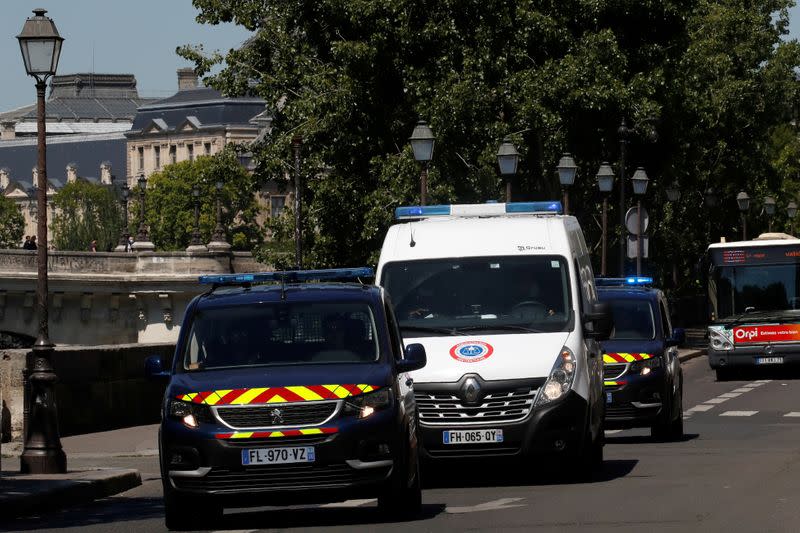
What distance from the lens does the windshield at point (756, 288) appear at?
133 ft

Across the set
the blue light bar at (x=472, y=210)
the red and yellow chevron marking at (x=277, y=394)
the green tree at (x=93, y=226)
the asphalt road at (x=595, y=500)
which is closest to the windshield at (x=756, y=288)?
the asphalt road at (x=595, y=500)

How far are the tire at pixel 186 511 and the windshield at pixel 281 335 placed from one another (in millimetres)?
975

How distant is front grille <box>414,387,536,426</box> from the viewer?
15945 millimetres

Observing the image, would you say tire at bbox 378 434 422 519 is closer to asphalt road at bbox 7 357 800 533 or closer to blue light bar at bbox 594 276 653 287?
asphalt road at bbox 7 357 800 533

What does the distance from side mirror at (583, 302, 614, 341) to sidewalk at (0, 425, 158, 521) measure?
4.43 meters

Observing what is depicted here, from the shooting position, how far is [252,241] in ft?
516

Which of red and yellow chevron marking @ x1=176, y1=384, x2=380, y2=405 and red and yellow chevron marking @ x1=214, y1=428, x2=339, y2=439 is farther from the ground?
red and yellow chevron marking @ x1=176, y1=384, x2=380, y2=405

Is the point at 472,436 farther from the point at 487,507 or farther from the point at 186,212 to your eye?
the point at 186,212

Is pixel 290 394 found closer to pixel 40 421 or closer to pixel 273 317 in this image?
pixel 273 317

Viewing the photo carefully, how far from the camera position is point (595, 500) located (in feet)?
47.1

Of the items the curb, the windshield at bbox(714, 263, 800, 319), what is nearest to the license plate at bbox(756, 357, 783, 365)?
the windshield at bbox(714, 263, 800, 319)

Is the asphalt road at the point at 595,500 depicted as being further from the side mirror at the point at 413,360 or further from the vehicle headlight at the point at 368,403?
the side mirror at the point at 413,360

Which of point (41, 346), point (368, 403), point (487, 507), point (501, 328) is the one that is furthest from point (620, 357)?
point (368, 403)

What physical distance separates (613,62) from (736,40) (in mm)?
26544
